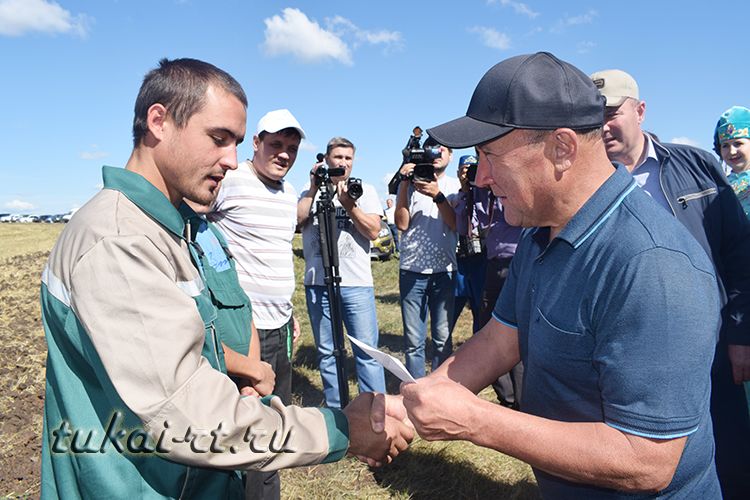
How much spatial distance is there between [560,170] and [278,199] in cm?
308

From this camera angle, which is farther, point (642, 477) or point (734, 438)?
point (734, 438)

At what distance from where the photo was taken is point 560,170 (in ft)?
5.96

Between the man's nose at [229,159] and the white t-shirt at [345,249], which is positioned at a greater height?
the man's nose at [229,159]

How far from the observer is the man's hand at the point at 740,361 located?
3.07 meters

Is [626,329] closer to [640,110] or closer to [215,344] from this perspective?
[215,344]

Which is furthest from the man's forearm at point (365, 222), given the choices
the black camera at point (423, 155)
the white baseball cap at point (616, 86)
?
the white baseball cap at point (616, 86)

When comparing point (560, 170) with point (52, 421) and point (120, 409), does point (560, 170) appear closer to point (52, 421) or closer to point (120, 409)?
point (120, 409)

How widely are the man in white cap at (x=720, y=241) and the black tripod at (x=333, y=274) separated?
2.46 m

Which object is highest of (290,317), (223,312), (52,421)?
(223,312)

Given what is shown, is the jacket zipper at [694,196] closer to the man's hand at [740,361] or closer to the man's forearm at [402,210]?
the man's hand at [740,361]

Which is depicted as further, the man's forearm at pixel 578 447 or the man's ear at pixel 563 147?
the man's ear at pixel 563 147

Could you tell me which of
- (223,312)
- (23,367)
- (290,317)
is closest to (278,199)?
(290,317)

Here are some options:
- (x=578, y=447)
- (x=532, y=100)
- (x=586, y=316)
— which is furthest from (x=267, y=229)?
(x=578, y=447)

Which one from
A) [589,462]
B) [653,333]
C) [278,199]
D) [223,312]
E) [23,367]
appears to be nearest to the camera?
[653,333]
